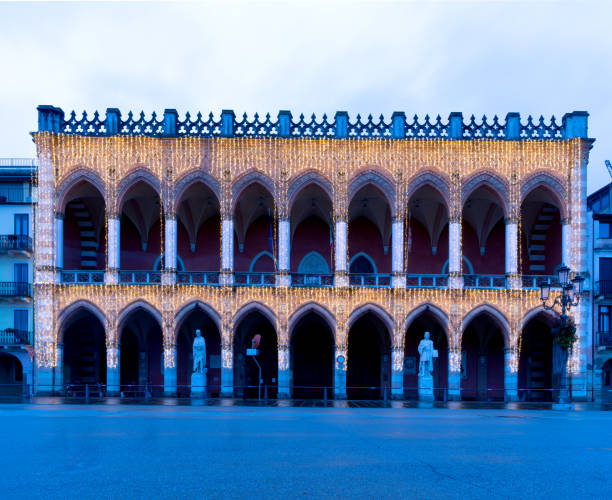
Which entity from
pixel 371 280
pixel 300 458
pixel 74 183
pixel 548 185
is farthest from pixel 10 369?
pixel 548 185

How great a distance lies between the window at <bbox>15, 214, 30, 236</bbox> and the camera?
97.6 feet

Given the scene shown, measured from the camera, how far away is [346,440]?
11.4 m

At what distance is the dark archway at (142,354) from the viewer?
101 feet

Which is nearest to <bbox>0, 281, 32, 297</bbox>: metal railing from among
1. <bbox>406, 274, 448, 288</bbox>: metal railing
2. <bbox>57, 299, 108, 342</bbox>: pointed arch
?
<bbox>57, 299, 108, 342</bbox>: pointed arch

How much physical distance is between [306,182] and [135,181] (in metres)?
8.05

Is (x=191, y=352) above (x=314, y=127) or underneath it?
underneath

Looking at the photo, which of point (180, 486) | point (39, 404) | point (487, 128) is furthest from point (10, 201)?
point (180, 486)

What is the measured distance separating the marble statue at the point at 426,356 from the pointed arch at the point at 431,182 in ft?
21.4

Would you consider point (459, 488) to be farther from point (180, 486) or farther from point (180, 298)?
point (180, 298)

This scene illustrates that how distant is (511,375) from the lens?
27.0m

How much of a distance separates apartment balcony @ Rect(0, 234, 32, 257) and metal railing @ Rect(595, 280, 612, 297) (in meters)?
28.1

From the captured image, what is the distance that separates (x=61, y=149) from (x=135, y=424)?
17.7 metres

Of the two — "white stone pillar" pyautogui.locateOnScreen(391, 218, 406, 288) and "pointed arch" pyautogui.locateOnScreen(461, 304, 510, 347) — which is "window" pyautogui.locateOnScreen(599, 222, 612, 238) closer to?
"pointed arch" pyautogui.locateOnScreen(461, 304, 510, 347)

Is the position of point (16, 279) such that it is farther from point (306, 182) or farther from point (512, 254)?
point (512, 254)
